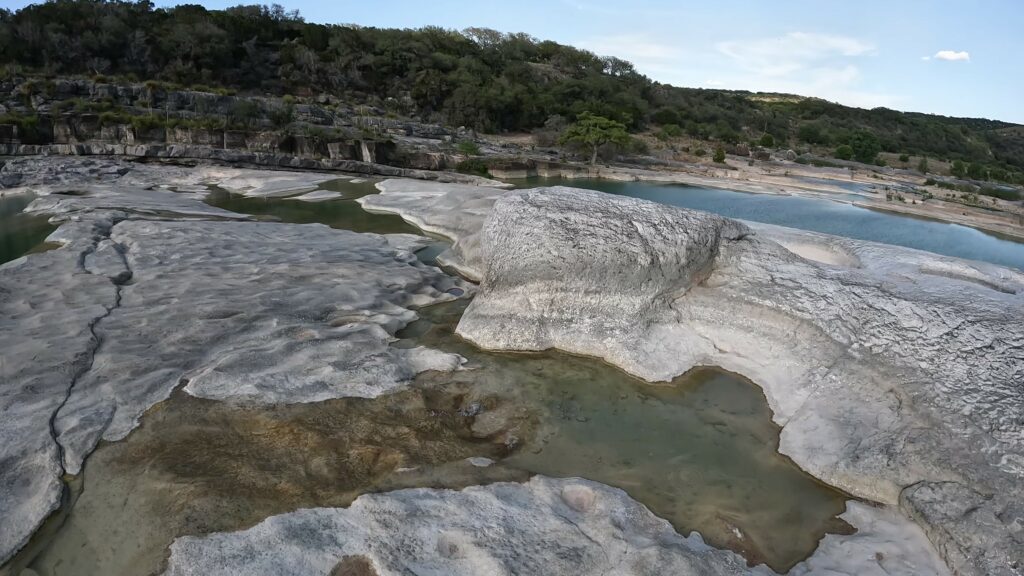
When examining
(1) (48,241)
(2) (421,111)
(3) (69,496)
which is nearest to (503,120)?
(2) (421,111)

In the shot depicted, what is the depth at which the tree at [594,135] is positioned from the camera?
33.3m

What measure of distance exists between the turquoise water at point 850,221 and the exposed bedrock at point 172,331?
899 cm

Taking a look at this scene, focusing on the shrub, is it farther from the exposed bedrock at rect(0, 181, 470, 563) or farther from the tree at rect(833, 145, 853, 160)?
the tree at rect(833, 145, 853, 160)

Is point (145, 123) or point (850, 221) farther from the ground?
point (145, 123)

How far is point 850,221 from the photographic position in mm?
19609

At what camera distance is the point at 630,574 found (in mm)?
3793

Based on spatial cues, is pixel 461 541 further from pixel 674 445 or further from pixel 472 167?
pixel 472 167

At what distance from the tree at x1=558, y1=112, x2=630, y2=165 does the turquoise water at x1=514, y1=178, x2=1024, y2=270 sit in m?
7.31

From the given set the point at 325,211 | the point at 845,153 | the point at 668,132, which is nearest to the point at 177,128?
the point at 325,211

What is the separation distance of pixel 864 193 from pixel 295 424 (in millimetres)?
29030

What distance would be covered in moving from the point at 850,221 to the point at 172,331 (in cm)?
2011

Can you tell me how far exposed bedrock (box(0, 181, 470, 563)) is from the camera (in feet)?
16.7

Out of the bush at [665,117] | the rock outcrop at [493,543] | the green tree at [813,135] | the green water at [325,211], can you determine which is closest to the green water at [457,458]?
the rock outcrop at [493,543]

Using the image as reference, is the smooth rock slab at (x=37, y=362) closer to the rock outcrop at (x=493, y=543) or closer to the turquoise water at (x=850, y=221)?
the rock outcrop at (x=493, y=543)
